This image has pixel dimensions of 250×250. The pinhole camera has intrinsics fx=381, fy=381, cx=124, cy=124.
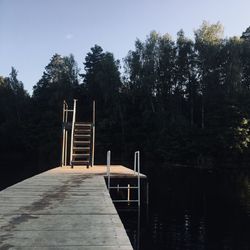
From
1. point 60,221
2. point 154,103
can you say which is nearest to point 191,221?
point 60,221

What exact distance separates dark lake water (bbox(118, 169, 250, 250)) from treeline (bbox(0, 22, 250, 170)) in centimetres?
2105

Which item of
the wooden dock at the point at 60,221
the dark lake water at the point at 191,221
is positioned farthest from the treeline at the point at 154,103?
the wooden dock at the point at 60,221

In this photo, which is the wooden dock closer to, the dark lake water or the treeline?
the dark lake water

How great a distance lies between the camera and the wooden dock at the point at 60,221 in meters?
4.39

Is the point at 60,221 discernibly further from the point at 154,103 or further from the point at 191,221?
the point at 154,103

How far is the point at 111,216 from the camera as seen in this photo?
6.04 meters

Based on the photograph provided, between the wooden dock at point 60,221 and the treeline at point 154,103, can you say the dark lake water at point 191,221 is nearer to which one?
Answer: the wooden dock at point 60,221

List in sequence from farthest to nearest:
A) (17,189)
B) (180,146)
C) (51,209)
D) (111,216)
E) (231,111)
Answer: (180,146) → (231,111) → (17,189) → (51,209) → (111,216)

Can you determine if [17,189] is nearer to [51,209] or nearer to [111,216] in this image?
[51,209]

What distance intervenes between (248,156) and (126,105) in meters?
17.3

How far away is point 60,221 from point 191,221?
7.91 metres

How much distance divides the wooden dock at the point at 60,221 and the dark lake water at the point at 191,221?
2.63 metres

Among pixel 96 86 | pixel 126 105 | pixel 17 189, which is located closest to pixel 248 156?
pixel 126 105

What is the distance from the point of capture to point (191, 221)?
41.2 ft
